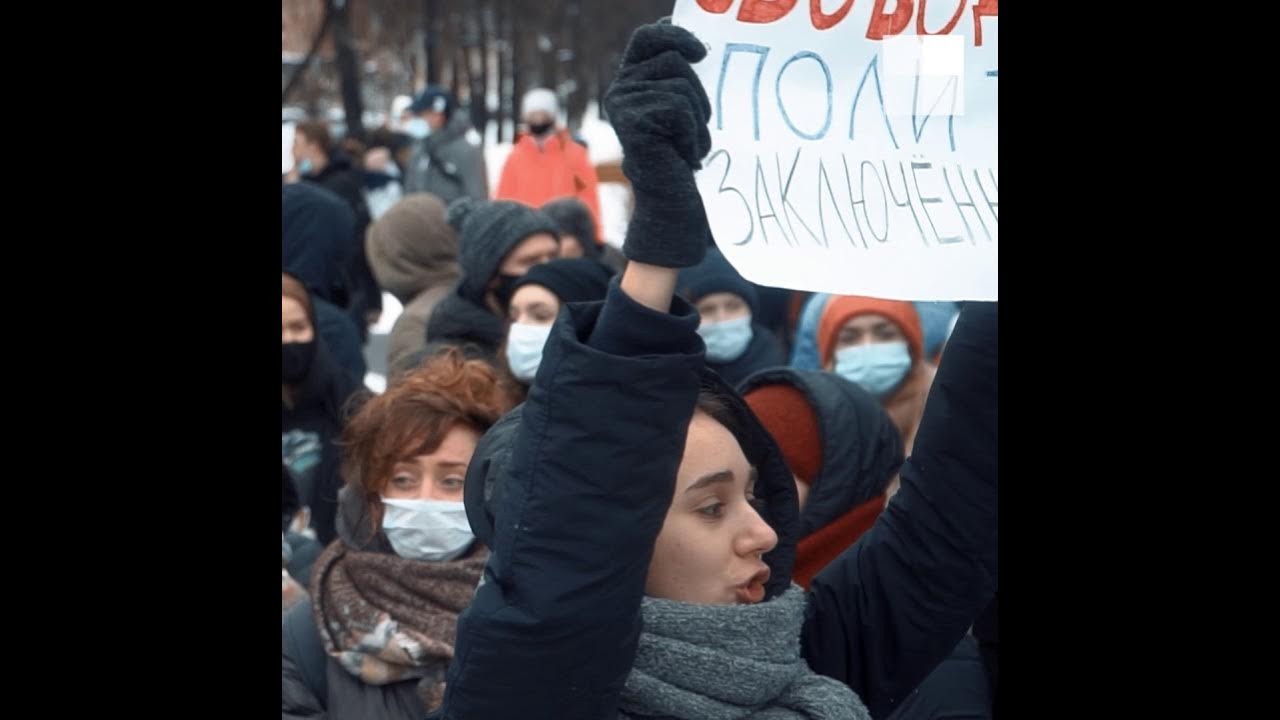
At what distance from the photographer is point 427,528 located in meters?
3.20

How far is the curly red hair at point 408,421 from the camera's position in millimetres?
3275

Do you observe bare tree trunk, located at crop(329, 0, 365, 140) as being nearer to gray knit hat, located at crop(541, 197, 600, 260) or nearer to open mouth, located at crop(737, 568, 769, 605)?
gray knit hat, located at crop(541, 197, 600, 260)

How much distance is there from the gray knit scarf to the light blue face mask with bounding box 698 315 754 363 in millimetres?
3770

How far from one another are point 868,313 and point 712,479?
3008 mm

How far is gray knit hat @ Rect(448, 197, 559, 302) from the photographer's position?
575 cm

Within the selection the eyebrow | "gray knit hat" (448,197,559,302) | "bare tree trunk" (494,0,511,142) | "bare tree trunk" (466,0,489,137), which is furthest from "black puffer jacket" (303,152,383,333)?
"bare tree trunk" (494,0,511,142)

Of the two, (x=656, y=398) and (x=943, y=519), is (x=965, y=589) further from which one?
(x=656, y=398)

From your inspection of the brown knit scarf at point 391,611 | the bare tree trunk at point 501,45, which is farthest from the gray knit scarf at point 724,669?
the bare tree trunk at point 501,45

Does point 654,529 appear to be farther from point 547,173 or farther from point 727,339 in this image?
point 547,173

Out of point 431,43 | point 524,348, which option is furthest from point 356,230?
point 431,43

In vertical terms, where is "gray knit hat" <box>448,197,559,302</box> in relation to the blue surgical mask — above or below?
below
